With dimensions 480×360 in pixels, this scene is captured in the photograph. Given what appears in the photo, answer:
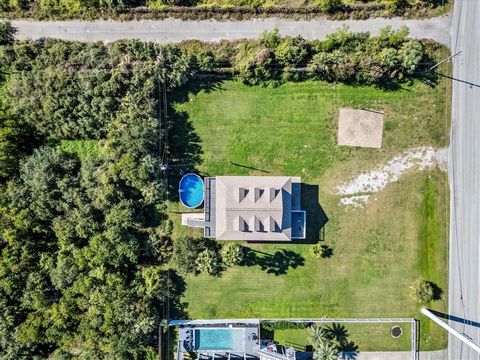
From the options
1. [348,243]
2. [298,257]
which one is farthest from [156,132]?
[348,243]

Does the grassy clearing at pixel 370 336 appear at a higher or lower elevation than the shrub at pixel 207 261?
lower

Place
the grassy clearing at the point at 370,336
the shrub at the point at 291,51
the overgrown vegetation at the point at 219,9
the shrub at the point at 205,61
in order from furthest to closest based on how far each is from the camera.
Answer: the grassy clearing at the point at 370,336, the overgrown vegetation at the point at 219,9, the shrub at the point at 205,61, the shrub at the point at 291,51

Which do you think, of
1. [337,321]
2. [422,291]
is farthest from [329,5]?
[337,321]

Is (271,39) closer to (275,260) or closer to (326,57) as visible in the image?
(326,57)

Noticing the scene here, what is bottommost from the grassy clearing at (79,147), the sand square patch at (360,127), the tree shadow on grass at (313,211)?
the tree shadow on grass at (313,211)

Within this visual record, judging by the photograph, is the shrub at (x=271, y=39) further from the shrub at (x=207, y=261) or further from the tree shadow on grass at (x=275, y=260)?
the shrub at (x=207, y=261)

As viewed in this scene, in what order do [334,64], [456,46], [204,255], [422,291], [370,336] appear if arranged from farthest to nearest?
[370,336], [456,46], [422,291], [204,255], [334,64]

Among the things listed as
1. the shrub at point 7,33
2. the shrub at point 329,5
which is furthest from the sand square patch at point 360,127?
the shrub at point 7,33
